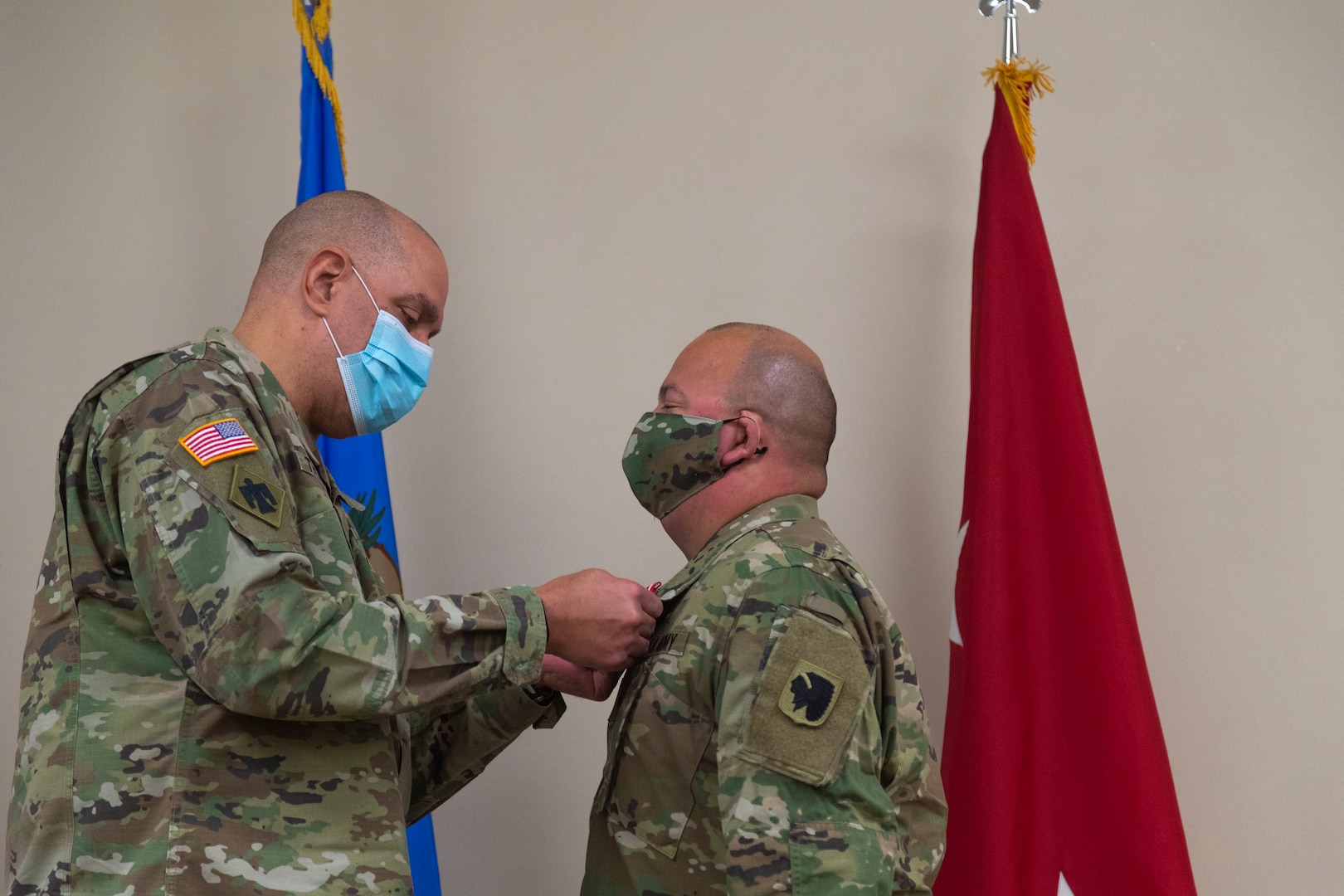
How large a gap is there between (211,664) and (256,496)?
0.21 meters

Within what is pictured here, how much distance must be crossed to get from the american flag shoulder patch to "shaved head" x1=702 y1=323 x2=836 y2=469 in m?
0.80

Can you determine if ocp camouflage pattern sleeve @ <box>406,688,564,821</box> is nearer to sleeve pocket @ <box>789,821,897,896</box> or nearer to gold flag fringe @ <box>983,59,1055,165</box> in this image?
sleeve pocket @ <box>789,821,897,896</box>

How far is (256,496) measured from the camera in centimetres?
140

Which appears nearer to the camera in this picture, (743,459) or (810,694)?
(810,694)

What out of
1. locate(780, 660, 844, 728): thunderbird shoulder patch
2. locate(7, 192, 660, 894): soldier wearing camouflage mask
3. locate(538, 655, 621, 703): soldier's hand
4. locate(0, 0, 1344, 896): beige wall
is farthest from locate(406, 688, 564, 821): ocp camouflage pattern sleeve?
locate(0, 0, 1344, 896): beige wall

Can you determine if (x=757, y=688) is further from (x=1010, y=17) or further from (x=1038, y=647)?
(x=1010, y=17)

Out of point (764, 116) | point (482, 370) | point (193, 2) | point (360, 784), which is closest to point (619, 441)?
point (482, 370)

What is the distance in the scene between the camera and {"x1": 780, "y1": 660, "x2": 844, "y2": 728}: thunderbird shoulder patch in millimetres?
1483

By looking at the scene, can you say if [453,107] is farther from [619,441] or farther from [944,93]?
[944,93]

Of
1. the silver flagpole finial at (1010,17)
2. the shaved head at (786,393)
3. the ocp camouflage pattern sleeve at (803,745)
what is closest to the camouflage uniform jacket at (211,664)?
the ocp camouflage pattern sleeve at (803,745)

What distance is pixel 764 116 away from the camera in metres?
2.97

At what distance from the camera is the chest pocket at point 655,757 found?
1.63 m

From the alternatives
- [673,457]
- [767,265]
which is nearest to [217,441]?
[673,457]

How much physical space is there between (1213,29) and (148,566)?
2758 mm
